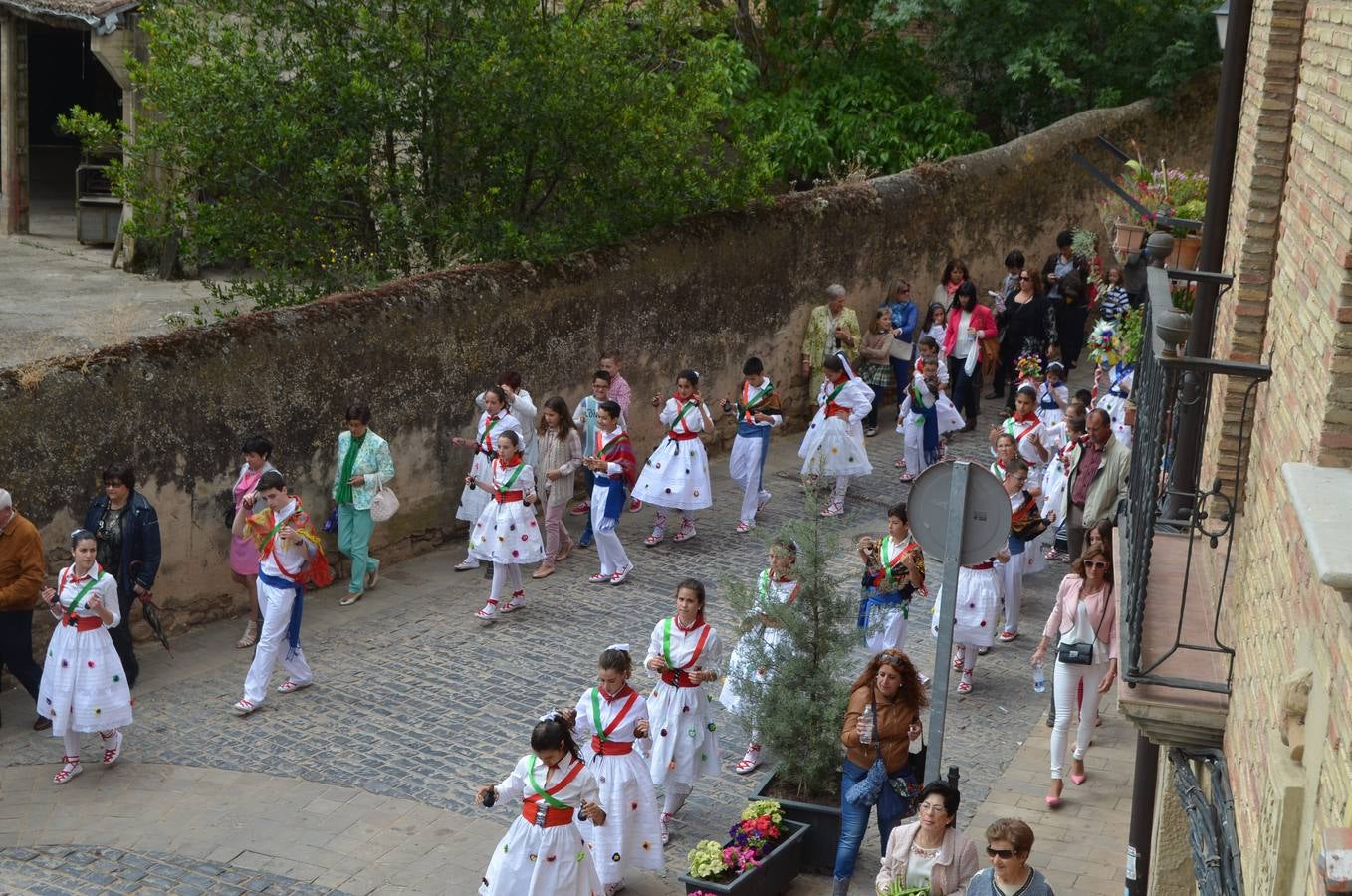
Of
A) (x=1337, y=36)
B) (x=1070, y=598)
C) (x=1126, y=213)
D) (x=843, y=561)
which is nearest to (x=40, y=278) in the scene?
(x=843, y=561)

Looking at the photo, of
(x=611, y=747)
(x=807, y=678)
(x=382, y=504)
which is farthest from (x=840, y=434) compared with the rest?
(x=611, y=747)

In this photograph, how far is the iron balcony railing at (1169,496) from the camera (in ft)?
20.7

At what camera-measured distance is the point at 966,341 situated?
18.1 m

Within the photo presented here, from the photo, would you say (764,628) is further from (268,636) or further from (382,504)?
(382,504)

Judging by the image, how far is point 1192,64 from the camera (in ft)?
74.6

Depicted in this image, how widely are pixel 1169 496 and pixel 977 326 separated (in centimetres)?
961

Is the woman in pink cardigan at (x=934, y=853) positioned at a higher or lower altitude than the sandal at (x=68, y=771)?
higher

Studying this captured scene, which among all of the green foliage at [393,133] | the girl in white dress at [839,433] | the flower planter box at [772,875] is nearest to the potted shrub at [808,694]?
the flower planter box at [772,875]

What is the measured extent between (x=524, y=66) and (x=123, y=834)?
8.31 metres

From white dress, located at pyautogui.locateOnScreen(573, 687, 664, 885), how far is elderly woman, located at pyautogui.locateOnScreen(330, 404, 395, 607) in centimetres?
446

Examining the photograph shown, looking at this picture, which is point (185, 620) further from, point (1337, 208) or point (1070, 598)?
point (1337, 208)

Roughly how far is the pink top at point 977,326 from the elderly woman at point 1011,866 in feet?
36.9

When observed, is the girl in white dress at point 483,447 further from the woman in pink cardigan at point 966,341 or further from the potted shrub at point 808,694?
the woman in pink cardigan at point 966,341

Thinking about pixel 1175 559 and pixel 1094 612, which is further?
pixel 1094 612
